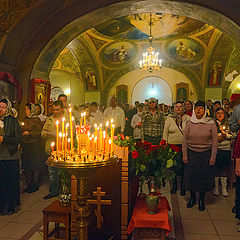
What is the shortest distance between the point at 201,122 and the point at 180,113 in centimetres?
89

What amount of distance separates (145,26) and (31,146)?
10.9 metres

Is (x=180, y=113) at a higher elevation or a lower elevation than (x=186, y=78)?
lower

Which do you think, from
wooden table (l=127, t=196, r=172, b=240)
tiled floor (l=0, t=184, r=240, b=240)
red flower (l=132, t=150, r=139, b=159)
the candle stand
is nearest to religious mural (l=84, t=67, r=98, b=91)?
tiled floor (l=0, t=184, r=240, b=240)

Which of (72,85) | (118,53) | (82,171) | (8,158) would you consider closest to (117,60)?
(118,53)

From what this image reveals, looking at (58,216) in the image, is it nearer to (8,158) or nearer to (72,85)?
(8,158)

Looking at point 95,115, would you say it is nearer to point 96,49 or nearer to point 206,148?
point 206,148

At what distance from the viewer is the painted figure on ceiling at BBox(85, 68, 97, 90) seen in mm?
15977

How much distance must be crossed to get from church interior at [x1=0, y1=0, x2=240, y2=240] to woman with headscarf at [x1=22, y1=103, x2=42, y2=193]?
338 millimetres

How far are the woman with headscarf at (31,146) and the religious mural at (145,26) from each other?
9.03 m

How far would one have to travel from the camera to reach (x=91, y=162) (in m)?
2.28

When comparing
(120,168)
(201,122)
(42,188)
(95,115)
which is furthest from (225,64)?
(120,168)

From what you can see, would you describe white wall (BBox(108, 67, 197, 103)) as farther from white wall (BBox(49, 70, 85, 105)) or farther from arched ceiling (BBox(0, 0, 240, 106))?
arched ceiling (BBox(0, 0, 240, 106))

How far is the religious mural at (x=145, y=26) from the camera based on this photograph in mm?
13164

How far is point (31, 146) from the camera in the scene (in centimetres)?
550
